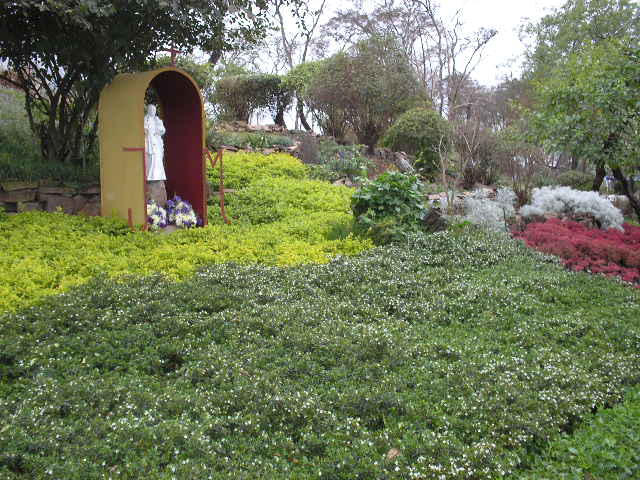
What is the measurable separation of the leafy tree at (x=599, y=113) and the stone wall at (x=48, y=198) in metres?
7.12

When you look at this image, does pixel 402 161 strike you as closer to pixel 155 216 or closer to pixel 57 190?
pixel 155 216

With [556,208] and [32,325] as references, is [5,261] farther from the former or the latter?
[556,208]

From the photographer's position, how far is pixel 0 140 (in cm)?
845

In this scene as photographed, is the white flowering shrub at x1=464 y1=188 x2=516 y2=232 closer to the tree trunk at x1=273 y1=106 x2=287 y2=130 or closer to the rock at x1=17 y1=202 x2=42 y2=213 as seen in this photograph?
the rock at x1=17 y1=202 x2=42 y2=213

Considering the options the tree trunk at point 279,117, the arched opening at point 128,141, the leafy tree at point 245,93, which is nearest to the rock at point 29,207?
the arched opening at point 128,141

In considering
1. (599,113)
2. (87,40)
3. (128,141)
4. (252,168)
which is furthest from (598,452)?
(252,168)

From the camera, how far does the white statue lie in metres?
7.63

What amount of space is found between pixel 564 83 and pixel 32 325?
334 inches

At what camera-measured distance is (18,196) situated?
7.34 meters

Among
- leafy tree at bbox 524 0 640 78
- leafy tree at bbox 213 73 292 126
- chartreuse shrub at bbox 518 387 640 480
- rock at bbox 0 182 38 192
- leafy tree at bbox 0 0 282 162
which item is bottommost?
chartreuse shrub at bbox 518 387 640 480

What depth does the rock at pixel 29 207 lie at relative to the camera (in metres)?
7.32

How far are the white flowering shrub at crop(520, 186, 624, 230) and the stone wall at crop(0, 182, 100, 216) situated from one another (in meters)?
7.10

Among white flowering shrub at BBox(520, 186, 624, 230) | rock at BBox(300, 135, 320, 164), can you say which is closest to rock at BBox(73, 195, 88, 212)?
rock at BBox(300, 135, 320, 164)

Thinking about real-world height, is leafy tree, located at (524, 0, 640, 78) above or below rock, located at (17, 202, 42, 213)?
above
